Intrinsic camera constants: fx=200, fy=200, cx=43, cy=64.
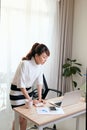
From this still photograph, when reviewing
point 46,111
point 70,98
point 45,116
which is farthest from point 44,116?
point 70,98

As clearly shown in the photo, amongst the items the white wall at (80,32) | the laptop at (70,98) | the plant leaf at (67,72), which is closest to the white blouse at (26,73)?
the laptop at (70,98)

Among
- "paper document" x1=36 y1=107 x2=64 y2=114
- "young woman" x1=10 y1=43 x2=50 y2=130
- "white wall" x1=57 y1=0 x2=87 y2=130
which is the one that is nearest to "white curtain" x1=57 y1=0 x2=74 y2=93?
"white wall" x1=57 y1=0 x2=87 y2=130

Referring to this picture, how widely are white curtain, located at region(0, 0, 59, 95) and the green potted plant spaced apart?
0.27 m

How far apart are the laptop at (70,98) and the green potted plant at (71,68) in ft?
4.15

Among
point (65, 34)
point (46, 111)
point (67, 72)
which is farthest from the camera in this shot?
point (65, 34)

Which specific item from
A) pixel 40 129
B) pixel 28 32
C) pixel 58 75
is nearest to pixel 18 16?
pixel 28 32

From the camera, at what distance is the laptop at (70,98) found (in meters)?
2.44

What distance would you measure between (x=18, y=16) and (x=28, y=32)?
0.33 m

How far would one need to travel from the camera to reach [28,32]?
347 centimetres

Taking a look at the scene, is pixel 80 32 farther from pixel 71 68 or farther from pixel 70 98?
pixel 70 98

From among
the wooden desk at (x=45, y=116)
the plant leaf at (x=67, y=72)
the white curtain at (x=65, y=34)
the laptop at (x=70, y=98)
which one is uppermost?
the white curtain at (x=65, y=34)

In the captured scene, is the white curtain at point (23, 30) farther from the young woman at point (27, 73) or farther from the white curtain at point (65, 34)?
the young woman at point (27, 73)

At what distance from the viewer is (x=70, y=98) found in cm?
247

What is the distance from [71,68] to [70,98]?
1.46 m
